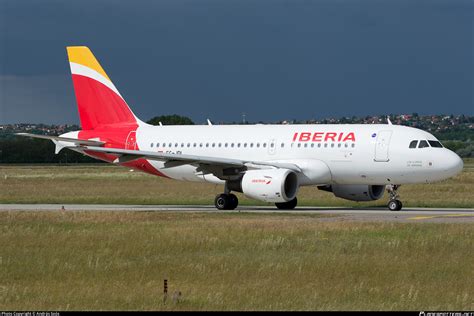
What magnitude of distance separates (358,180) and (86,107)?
Result: 15143 mm

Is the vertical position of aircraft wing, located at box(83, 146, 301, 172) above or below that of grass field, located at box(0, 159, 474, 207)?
above

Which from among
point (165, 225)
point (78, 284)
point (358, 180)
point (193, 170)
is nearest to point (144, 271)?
point (78, 284)

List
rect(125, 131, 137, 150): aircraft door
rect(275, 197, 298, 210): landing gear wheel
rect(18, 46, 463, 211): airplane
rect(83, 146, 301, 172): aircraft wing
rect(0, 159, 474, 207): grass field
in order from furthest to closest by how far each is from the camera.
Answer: rect(0, 159, 474, 207): grass field
rect(125, 131, 137, 150): aircraft door
rect(275, 197, 298, 210): landing gear wheel
rect(83, 146, 301, 172): aircraft wing
rect(18, 46, 463, 211): airplane

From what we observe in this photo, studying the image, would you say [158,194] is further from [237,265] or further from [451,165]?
[237,265]

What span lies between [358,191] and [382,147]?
2841mm

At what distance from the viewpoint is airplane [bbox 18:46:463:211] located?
40.9m

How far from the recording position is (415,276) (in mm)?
20656

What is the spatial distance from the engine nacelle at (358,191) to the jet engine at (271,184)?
264 centimetres

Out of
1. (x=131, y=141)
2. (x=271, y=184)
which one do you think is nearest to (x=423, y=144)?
(x=271, y=184)

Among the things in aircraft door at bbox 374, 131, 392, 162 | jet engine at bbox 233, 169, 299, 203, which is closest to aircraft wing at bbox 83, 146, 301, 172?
jet engine at bbox 233, 169, 299, 203

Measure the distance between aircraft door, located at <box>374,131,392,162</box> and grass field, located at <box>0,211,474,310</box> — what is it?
8.43m

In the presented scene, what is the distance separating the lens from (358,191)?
4325 centimetres

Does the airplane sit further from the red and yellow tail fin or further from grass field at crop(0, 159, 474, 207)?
grass field at crop(0, 159, 474, 207)

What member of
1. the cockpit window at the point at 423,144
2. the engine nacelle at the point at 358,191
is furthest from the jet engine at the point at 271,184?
the cockpit window at the point at 423,144
